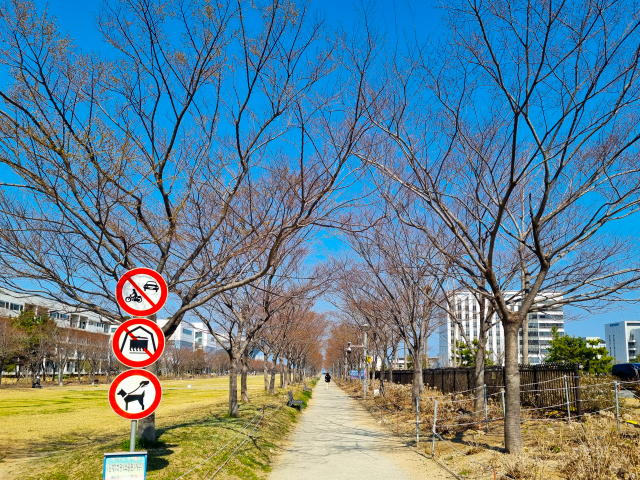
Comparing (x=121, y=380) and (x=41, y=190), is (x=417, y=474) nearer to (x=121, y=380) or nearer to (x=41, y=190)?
(x=121, y=380)

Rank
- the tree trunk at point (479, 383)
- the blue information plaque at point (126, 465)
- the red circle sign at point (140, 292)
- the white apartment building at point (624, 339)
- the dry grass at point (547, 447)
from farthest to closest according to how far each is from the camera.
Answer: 1. the white apartment building at point (624, 339)
2. the tree trunk at point (479, 383)
3. the dry grass at point (547, 447)
4. the red circle sign at point (140, 292)
5. the blue information plaque at point (126, 465)

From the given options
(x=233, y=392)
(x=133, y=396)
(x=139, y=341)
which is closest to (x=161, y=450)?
(x=133, y=396)

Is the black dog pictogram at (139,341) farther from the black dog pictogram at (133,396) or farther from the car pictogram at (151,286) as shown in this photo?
the car pictogram at (151,286)

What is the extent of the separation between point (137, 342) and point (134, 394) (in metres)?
0.50

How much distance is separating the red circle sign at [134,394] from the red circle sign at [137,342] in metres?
0.12

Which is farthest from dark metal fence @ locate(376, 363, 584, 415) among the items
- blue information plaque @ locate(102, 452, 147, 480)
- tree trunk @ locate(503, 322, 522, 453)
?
blue information plaque @ locate(102, 452, 147, 480)

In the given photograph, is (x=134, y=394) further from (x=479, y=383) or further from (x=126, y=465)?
(x=479, y=383)

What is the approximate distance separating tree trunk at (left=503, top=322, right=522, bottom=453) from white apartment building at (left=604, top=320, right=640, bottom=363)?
195 metres

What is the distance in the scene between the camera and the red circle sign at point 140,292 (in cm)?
527

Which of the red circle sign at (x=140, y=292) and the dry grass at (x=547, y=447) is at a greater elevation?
the red circle sign at (x=140, y=292)

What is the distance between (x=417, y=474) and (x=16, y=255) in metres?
8.21

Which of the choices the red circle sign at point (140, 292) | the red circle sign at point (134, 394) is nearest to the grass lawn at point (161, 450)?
the red circle sign at point (134, 394)

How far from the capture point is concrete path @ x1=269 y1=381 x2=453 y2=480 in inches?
355

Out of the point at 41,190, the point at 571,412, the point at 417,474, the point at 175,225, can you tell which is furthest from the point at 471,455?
the point at 41,190
